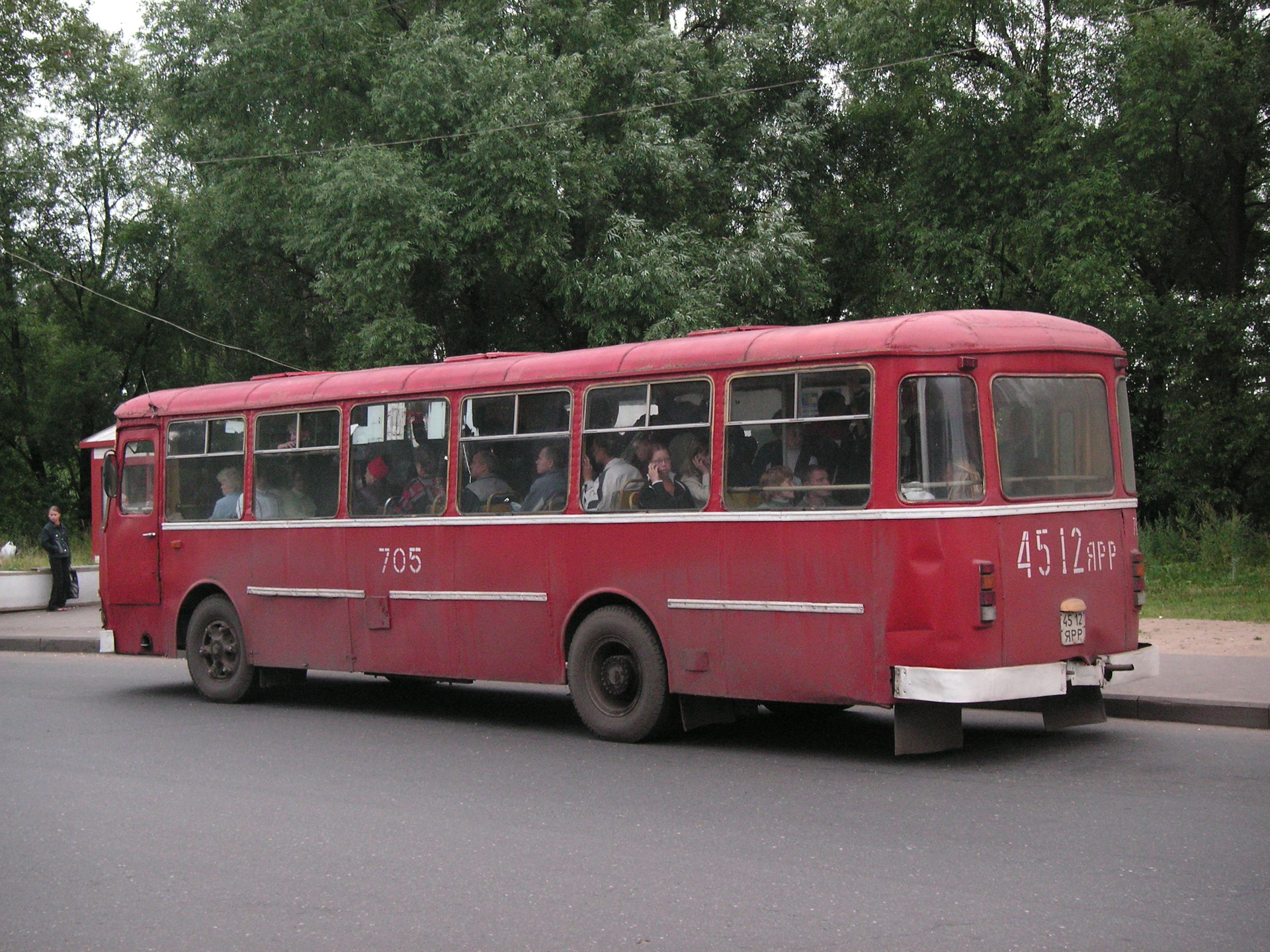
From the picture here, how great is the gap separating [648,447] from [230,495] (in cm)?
512

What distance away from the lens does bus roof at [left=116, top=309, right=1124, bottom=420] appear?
912 cm

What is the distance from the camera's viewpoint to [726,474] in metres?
9.91

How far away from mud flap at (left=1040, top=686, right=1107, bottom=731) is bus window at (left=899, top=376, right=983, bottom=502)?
6.20ft

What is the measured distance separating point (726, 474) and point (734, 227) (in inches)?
816

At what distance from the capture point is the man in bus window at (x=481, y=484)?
37.6 feet

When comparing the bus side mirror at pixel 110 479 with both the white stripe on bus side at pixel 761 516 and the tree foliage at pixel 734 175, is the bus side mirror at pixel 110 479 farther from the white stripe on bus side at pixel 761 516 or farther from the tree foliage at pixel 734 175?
the tree foliage at pixel 734 175

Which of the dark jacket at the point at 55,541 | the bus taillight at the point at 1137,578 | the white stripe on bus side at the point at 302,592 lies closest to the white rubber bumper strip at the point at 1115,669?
the bus taillight at the point at 1137,578

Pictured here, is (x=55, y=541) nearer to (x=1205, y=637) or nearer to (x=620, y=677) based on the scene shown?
(x=620, y=677)

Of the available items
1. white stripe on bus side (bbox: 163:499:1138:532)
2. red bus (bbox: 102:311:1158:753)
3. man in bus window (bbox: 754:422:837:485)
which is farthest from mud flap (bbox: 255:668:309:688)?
man in bus window (bbox: 754:422:837:485)

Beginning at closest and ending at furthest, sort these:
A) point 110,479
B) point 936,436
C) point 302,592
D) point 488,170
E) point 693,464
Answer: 1. point 936,436
2. point 693,464
3. point 302,592
4. point 110,479
5. point 488,170

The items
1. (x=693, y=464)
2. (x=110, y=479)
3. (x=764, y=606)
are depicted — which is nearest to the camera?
(x=764, y=606)

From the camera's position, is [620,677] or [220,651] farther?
[220,651]

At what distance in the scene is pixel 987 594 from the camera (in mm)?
8852

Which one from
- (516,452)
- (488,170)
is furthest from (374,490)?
(488,170)
